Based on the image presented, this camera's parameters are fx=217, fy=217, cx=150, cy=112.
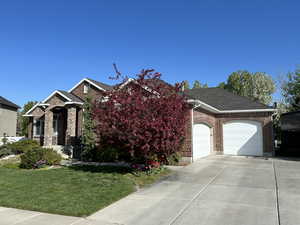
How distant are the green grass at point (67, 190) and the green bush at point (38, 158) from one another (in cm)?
173

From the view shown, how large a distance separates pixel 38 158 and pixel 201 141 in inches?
384

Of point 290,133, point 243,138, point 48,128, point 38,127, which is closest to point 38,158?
point 48,128

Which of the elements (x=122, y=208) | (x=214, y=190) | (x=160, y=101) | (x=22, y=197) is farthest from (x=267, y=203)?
(x=22, y=197)

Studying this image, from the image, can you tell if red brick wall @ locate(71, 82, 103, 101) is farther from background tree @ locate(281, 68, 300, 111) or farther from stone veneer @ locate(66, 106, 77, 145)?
background tree @ locate(281, 68, 300, 111)

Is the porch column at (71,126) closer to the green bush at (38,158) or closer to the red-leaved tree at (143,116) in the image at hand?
the green bush at (38,158)

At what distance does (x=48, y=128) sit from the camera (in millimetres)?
17703

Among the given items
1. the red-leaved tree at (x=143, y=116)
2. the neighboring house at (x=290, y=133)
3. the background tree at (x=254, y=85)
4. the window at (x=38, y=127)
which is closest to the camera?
the red-leaved tree at (x=143, y=116)

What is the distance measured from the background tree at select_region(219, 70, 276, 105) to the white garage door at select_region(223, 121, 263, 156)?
24489 millimetres

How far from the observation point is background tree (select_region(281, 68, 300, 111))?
31.5m

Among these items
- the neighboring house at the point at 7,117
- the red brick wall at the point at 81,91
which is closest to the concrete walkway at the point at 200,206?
the red brick wall at the point at 81,91

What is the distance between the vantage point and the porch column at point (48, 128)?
17500mm

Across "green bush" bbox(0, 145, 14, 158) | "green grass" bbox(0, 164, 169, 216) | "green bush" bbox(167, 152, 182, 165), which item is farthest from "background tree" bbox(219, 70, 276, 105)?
"green bush" bbox(0, 145, 14, 158)

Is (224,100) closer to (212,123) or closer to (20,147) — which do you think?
(212,123)

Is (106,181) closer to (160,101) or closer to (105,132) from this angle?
(105,132)
